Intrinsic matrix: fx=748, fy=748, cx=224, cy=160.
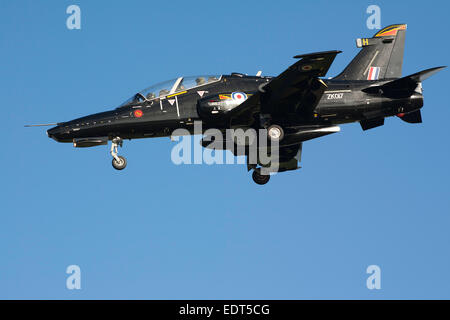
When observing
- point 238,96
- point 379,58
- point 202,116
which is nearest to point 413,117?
point 379,58

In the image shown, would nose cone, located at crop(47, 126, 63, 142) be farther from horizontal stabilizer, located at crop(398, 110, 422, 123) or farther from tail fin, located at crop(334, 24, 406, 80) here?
horizontal stabilizer, located at crop(398, 110, 422, 123)

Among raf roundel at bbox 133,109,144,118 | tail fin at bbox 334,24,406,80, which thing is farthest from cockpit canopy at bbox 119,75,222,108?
tail fin at bbox 334,24,406,80

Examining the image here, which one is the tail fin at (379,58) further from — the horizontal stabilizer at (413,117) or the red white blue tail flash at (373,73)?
the horizontal stabilizer at (413,117)

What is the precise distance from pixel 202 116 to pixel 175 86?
180 centimetres

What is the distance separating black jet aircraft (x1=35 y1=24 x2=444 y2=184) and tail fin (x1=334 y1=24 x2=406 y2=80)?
118cm

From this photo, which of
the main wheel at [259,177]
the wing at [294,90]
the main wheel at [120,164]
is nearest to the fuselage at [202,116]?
the wing at [294,90]

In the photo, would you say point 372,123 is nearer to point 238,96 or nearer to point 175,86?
point 238,96

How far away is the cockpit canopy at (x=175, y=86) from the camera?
29.3m

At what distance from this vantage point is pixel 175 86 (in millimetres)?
29359

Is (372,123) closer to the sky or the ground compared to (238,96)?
closer to the ground

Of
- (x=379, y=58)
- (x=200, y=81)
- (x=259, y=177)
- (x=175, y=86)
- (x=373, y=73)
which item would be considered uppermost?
(x=379, y=58)

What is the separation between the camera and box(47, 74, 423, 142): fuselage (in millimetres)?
28922

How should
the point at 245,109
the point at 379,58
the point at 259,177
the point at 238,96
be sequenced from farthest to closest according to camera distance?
the point at 259,177, the point at 379,58, the point at 238,96, the point at 245,109


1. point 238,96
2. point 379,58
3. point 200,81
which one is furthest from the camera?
point 379,58
